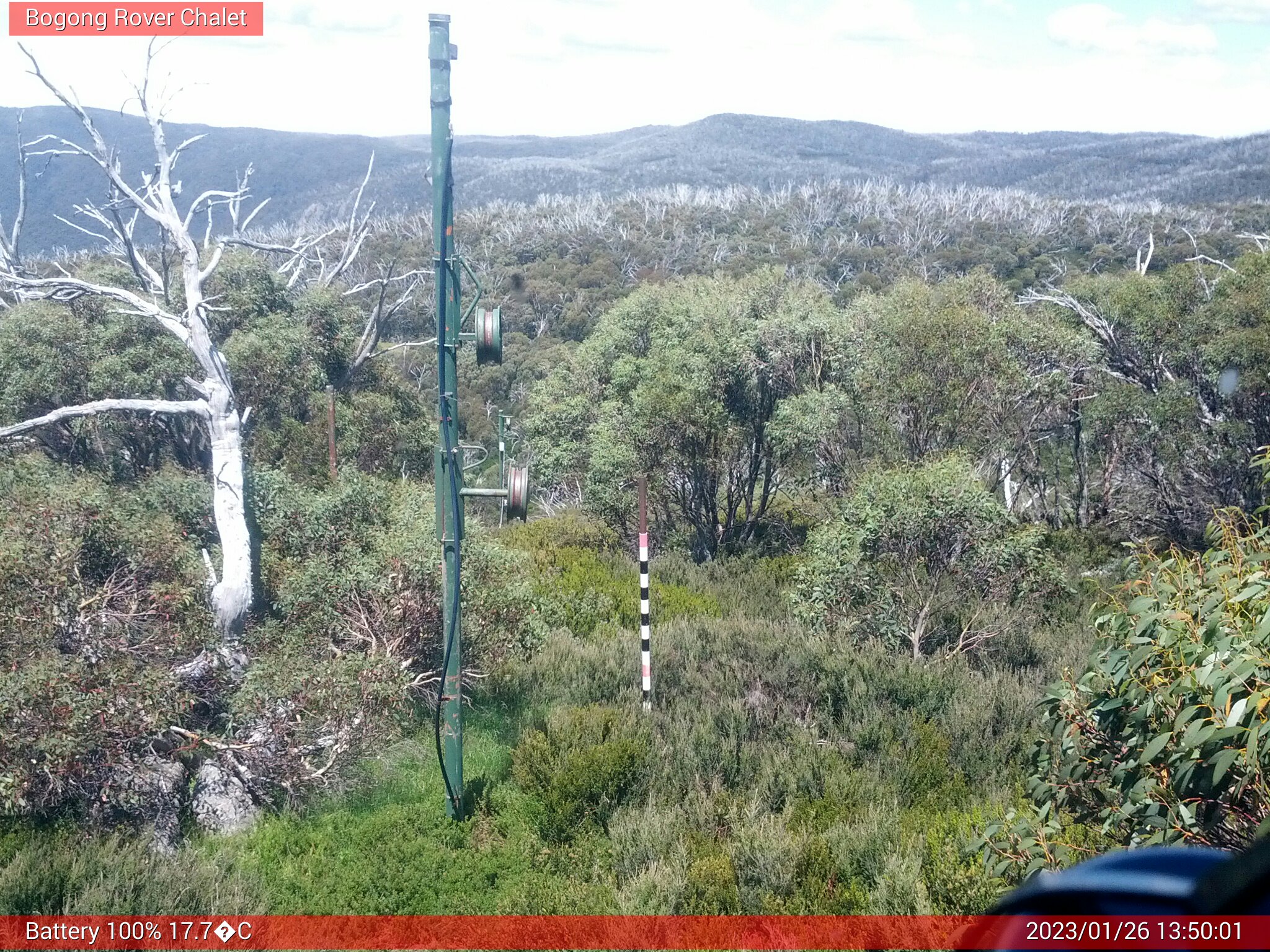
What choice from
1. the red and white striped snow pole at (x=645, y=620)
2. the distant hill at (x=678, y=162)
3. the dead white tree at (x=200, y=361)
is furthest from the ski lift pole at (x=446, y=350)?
the distant hill at (x=678, y=162)

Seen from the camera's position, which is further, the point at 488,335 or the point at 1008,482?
the point at 1008,482

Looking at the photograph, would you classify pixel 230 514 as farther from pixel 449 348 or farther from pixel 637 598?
pixel 637 598

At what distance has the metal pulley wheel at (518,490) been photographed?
644 cm

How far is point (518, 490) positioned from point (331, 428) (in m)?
9.15

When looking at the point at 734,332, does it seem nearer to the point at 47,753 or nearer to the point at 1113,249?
the point at 47,753

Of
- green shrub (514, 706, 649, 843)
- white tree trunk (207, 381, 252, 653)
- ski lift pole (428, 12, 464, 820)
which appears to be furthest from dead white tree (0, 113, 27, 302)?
green shrub (514, 706, 649, 843)

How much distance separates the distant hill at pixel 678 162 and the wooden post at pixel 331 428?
4756 centimetres

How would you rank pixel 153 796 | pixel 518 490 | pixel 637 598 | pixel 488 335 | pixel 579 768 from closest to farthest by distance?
pixel 488 335
pixel 518 490
pixel 153 796
pixel 579 768
pixel 637 598

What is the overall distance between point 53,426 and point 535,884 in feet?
40.5

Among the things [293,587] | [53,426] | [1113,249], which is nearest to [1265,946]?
[293,587]

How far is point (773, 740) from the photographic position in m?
8.46

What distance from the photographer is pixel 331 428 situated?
14.8 meters

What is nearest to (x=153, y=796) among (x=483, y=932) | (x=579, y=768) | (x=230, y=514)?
(x=483, y=932)

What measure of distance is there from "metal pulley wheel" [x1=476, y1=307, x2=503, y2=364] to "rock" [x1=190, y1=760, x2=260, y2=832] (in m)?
3.69
